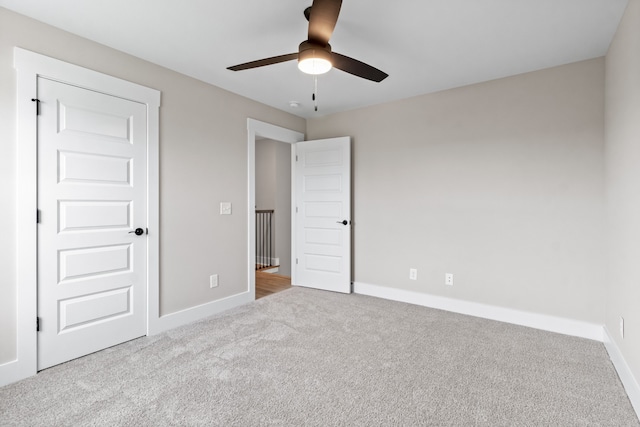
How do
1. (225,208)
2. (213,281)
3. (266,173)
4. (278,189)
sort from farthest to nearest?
(266,173) → (278,189) → (225,208) → (213,281)

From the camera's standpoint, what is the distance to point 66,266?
94.0 inches

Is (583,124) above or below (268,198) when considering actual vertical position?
above

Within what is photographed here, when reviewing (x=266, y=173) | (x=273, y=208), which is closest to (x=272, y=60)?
(x=273, y=208)

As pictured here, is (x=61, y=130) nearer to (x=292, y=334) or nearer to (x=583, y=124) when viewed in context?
(x=292, y=334)

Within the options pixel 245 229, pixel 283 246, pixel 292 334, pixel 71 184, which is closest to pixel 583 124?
pixel 292 334

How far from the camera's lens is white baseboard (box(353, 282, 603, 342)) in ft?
9.44

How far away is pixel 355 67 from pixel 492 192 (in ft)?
6.89

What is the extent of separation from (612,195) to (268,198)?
5170 mm

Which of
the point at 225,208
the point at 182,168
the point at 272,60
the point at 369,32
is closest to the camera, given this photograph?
the point at 272,60

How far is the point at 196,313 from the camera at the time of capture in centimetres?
327

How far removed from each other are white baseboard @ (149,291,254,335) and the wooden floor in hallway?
0.39m

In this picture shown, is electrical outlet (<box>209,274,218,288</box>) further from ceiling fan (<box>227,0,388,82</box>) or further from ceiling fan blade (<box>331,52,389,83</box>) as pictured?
ceiling fan blade (<box>331,52,389,83</box>)

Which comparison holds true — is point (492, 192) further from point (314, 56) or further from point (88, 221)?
point (88, 221)

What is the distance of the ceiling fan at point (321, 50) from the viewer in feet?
5.53
